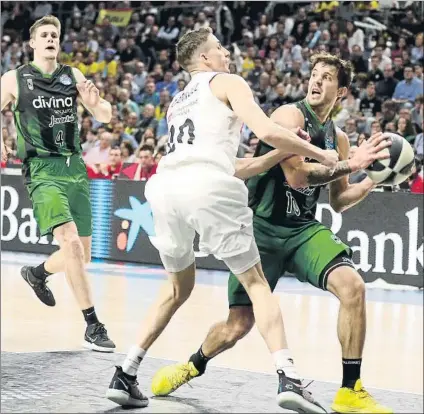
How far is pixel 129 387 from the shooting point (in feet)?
15.6

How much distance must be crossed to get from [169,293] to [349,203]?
3.63 ft

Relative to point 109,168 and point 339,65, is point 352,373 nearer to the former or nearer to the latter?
point 339,65

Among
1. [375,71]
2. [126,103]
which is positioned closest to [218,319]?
[375,71]

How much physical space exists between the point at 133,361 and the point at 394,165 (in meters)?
1.62

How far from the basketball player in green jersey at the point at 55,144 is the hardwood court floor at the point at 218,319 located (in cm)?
58

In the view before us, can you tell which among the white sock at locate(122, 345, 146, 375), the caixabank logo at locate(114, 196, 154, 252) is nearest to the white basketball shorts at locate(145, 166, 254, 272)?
the white sock at locate(122, 345, 146, 375)

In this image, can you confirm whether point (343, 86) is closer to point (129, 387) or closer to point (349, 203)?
point (349, 203)

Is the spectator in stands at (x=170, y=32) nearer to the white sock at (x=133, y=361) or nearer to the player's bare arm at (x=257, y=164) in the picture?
the player's bare arm at (x=257, y=164)

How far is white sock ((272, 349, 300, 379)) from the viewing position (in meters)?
4.41

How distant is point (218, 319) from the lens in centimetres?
795

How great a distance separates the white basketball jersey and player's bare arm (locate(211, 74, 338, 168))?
0.43 feet

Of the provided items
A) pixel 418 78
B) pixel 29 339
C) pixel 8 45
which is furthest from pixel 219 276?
pixel 8 45

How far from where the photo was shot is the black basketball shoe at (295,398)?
4.32m

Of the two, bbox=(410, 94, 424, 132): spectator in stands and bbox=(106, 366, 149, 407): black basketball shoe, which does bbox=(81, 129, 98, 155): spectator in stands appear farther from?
bbox=(106, 366, 149, 407): black basketball shoe
